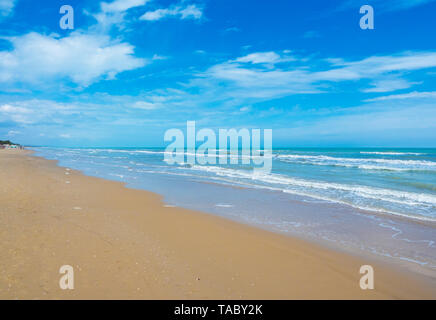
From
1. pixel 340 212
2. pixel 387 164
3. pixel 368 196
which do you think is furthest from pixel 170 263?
pixel 387 164

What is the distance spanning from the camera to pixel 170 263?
447cm

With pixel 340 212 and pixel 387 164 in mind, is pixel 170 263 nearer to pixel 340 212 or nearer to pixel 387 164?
pixel 340 212

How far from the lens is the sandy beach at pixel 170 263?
3.65m

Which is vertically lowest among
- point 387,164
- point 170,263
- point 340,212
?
point 340,212

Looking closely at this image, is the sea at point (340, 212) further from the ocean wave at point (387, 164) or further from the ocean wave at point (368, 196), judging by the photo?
the ocean wave at point (387, 164)

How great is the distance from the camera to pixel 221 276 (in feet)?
13.5

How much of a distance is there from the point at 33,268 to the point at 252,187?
36.1ft

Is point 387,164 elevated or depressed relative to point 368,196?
elevated

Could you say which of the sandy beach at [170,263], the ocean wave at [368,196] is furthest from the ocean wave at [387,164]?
the sandy beach at [170,263]

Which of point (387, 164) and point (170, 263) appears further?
point (387, 164)

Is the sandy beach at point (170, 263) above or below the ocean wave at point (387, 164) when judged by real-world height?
below

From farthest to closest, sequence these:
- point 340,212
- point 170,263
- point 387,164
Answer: point 387,164 → point 340,212 → point 170,263

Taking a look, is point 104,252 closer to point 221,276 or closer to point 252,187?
point 221,276

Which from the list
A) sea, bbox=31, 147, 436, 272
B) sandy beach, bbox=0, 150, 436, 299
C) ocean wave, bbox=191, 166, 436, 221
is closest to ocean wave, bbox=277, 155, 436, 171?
sea, bbox=31, 147, 436, 272
